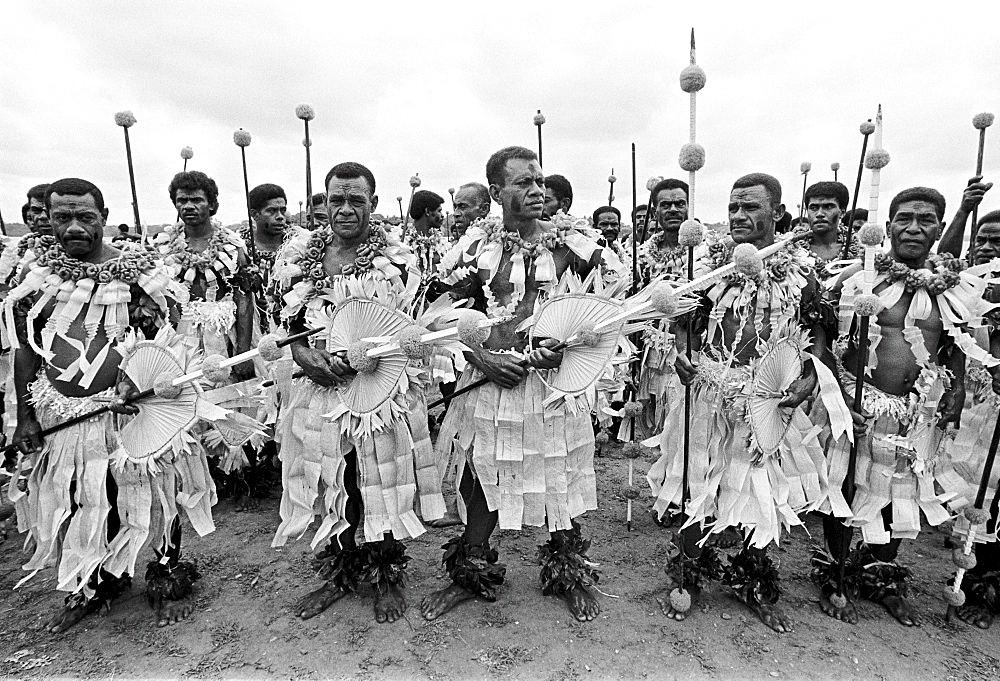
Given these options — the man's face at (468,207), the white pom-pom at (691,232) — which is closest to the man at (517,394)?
the white pom-pom at (691,232)

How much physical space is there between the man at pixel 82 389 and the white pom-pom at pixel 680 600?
2.80 m

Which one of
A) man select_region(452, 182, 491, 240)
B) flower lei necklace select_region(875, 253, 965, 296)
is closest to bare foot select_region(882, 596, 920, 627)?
flower lei necklace select_region(875, 253, 965, 296)

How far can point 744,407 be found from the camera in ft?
10.4

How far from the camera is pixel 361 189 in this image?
3.23 metres

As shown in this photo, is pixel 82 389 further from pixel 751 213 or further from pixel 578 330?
pixel 751 213

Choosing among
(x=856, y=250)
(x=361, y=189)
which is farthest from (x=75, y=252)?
(x=856, y=250)

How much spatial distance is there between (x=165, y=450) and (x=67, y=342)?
0.75 meters

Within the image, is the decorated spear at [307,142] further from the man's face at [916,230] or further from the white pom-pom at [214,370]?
the man's face at [916,230]

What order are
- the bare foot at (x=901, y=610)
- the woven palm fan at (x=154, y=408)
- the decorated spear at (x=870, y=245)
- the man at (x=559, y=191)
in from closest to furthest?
the decorated spear at (x=870, y=245) < the woven palm fan at (x=154, y=408) < the bare foot at (x=901, y=610) < the man at (x=559, y=191)

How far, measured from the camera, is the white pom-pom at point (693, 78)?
265 cm

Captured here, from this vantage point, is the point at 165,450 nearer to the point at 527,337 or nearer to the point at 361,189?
the point at 361,189

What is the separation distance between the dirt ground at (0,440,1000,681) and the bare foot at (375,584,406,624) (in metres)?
0.06

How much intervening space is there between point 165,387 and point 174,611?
4.66ft

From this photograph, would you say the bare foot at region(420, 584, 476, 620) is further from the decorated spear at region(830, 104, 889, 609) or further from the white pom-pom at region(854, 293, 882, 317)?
the white pom-pom at region(854, 293, 882, 317)
